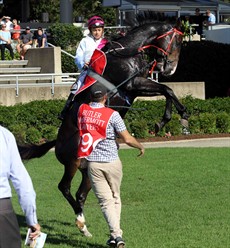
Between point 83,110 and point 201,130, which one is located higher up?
point 83,110

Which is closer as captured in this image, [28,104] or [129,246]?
[129,246]

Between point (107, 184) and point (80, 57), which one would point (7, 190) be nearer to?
point (107, 184)

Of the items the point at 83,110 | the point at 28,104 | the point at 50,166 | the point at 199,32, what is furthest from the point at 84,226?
the point at 199,32

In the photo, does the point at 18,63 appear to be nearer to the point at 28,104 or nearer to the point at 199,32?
the point at 28,104

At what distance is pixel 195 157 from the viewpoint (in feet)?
58.4

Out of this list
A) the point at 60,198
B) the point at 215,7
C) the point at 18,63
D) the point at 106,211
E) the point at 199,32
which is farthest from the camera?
the point at 215,7

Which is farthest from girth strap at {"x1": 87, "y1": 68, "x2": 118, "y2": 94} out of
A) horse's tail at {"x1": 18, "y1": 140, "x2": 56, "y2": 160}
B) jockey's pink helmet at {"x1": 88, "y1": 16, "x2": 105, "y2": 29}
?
horse's tail at {"x1": 18, "y1": 140, "x2": 56, "y2": 160}

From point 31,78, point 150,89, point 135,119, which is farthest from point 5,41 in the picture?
point 150,89

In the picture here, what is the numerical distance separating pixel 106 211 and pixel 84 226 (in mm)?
1247

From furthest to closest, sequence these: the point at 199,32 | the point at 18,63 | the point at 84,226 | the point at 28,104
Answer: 1. the point at 199,32
2. the point at 18,63
3. the point at 28,104
4. the point at 84,226

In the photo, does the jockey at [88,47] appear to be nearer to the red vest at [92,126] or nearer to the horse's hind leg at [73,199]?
the horse's hind leg at [73,199]

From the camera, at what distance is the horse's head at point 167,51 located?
11008mm

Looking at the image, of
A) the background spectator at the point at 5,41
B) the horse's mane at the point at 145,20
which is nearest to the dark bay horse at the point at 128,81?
the horse's mane at the point at 145,20

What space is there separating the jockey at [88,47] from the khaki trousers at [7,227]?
4.81m
